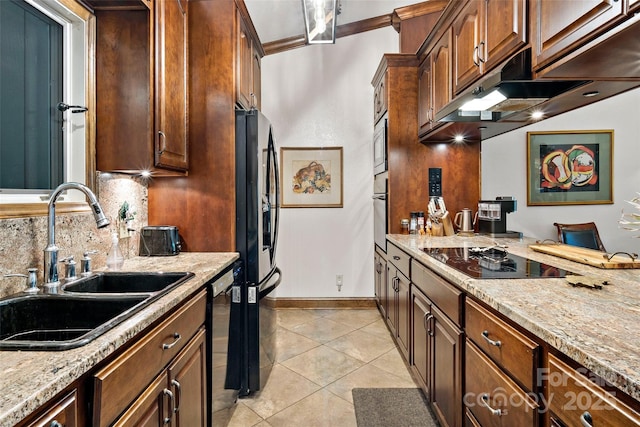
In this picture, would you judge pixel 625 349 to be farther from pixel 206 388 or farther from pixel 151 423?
pixel 206 388

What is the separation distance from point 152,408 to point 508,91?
2.08 meters

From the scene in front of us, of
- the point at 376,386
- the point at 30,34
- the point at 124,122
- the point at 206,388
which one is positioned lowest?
the point at 376,386

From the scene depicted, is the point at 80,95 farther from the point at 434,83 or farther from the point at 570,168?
the point at 570,168

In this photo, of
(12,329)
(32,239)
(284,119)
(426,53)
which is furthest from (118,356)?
(284,119)

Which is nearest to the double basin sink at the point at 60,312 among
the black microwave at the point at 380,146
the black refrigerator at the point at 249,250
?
the black refrigerator at the point at 249,250

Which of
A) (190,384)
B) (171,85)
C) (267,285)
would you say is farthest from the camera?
(267,285)

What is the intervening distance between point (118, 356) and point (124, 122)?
4.15 ft

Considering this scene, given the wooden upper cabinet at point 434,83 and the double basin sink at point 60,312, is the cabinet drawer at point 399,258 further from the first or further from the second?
the double basin sink at point 60,312

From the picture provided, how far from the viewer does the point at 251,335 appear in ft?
7.07

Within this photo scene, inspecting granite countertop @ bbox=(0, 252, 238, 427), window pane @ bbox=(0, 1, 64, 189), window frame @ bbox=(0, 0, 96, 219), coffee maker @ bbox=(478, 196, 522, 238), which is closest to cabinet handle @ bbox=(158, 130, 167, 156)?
window frame @ bbox=(0, 0, 96, 219)

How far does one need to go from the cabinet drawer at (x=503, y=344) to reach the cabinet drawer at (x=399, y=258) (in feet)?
3.13

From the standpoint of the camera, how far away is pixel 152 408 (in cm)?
104

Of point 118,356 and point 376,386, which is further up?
point 118,356

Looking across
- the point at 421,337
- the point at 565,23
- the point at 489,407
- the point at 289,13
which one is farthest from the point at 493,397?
the point at 289,13
